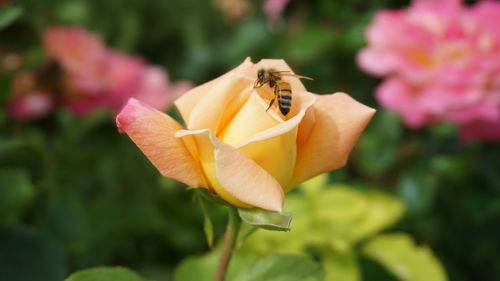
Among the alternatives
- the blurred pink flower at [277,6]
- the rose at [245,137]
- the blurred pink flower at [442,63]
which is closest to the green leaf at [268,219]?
the rose at [245,137]

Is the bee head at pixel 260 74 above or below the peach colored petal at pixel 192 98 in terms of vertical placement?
above

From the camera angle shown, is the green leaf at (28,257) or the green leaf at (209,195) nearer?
the green leaf at (209,195)

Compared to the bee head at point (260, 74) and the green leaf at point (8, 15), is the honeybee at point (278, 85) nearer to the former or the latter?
the bee head at point (260, 74)

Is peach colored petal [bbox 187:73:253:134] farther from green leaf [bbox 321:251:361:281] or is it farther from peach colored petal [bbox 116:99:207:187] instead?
green leaf [bbox 321:251:361:281]

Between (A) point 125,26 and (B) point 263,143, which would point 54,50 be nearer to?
(B) point 263,143

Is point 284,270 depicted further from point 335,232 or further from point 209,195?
point 335,232

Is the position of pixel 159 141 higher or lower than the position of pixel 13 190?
higher

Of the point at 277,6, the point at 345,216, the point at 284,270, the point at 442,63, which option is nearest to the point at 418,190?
the point at 442,63
